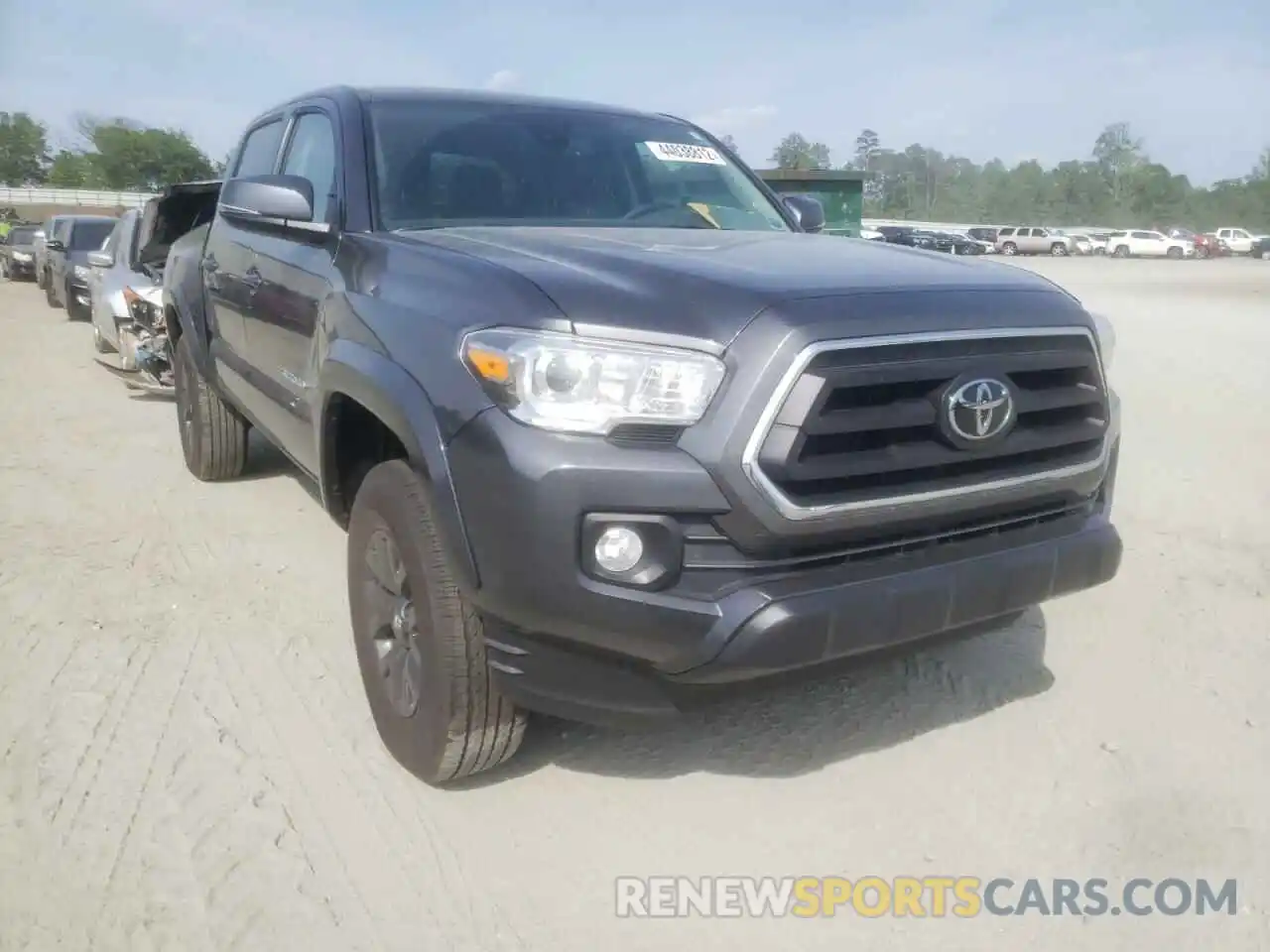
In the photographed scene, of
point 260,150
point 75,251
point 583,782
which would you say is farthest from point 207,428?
point 75,251

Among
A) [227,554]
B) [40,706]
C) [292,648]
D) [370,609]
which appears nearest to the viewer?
[370,609]

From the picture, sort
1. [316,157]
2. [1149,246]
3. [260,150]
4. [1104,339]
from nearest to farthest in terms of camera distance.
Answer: [1104,339]
[316,157]
[260,150]
[1149,246]

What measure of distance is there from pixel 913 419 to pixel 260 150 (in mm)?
3746

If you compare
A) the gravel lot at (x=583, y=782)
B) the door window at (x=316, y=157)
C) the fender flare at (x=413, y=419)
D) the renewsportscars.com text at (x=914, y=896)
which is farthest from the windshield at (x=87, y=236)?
the renewsportscars.com text at (x=914, y=896)

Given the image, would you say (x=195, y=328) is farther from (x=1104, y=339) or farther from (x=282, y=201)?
(x=1104, y=339)

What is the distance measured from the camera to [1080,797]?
291 centimetres

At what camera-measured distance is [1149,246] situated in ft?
181

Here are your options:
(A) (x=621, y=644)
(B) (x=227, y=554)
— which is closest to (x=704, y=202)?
(A) (x=621, y=644)

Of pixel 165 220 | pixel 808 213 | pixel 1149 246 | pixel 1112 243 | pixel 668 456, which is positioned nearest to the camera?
A: pixel 668 456

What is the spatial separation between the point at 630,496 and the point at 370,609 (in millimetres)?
1158

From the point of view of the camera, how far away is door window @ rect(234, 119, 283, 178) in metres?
4.66

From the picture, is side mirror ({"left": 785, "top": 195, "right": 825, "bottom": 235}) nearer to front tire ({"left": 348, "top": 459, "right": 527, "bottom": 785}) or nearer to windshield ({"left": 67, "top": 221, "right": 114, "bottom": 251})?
front tire ({"left": 348, "top": 459, "right": 527, "bottom": 785})

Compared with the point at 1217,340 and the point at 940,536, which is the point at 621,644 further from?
the point at 1217,340

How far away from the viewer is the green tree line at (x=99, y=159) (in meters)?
89.1
